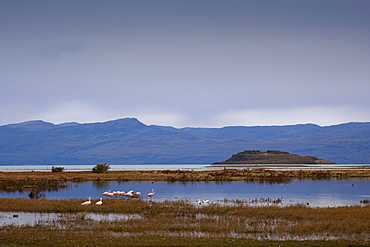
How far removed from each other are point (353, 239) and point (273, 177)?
6011 centimetres

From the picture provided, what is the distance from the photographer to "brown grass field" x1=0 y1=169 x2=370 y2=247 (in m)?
22.5

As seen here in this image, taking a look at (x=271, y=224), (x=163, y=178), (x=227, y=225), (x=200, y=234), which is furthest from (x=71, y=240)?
(x=163, y=178)

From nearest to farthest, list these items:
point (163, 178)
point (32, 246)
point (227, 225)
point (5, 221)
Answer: point (32, 246)
point (227, 225)
point (5, 221)
point (163, 178)

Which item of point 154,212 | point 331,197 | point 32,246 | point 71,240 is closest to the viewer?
point 32,246

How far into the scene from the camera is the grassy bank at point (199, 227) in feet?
73.8

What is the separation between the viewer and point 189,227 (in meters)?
27.4

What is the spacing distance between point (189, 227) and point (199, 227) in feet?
1.82

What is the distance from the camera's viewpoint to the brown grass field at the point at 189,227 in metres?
22.5

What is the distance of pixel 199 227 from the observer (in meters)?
27.5

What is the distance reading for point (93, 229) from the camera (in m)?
26.8

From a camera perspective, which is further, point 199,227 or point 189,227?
point 199,227

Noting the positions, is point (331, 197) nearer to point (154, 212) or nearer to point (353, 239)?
point (154, 212)

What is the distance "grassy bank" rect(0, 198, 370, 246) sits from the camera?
22.5m

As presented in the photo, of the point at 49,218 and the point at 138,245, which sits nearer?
the point at 138,245
